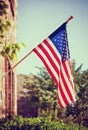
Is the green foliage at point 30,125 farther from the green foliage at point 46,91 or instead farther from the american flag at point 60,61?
the green foliage at point 46,91

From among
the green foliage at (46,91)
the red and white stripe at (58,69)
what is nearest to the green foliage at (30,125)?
the red and white stripe at (58,69)

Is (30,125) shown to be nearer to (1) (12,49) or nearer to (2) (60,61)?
(2) (60,61)

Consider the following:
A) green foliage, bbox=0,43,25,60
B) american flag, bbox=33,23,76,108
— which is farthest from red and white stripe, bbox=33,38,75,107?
green foliage, bbox=0,43,25,60

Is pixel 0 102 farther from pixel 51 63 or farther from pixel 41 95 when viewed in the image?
pixel 41 95

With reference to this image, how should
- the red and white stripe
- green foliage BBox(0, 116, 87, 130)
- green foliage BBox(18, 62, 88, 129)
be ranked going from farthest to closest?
green foliage BBox(18, 62, 88, 129) → green foliage BBox(0, 116, 87, 130) → the red and white stripe

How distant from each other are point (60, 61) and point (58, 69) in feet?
0.89

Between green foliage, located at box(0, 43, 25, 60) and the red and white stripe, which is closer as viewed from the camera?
green foliage, located at box(0, 43, 25, 60)

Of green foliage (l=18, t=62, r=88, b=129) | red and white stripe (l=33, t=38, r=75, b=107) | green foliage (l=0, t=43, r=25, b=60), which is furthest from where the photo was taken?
green foliage (l=18, t=62, r=88, b=129)

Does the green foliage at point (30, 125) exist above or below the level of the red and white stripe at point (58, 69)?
below

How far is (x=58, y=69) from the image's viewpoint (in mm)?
7996

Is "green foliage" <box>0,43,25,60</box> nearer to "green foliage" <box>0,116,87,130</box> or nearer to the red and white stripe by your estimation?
the red and white stripe

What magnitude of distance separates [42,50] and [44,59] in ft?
0.82

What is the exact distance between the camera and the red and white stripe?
7961 millimetres

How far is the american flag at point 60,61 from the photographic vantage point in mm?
7969
